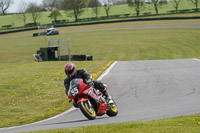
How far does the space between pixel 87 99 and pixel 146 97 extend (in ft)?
14.2

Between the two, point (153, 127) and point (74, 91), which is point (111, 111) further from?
point (153, 127)

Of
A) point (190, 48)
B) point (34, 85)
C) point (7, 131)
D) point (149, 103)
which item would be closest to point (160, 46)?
point (190, 48)

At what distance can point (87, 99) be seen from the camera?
886cm

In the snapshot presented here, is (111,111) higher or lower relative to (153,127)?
lower

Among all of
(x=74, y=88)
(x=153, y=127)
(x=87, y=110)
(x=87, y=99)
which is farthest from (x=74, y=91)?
(x=153, y=127)

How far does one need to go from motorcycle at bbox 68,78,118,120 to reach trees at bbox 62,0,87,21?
4650 inches

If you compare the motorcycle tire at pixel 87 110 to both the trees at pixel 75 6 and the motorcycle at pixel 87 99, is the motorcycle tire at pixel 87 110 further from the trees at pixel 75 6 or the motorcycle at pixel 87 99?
the trees at pixel 75 6

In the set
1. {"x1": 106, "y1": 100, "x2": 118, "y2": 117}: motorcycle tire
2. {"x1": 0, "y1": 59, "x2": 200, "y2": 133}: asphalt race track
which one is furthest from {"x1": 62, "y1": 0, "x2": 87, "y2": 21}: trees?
{"x1": 106, "y1": 100, "x2": 118, "y2": 117}: motorcycle tire

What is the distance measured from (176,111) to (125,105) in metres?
2.21

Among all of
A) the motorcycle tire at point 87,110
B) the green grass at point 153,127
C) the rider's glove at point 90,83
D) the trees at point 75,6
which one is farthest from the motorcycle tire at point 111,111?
the trees at point 75,6

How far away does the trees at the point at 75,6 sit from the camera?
126312 mm

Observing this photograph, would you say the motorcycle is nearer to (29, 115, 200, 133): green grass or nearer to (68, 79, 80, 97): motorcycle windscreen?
(68, 79, 80, 97): motorcycle windscreen

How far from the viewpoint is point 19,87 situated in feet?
53.7

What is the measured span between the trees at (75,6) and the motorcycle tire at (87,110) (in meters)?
118
